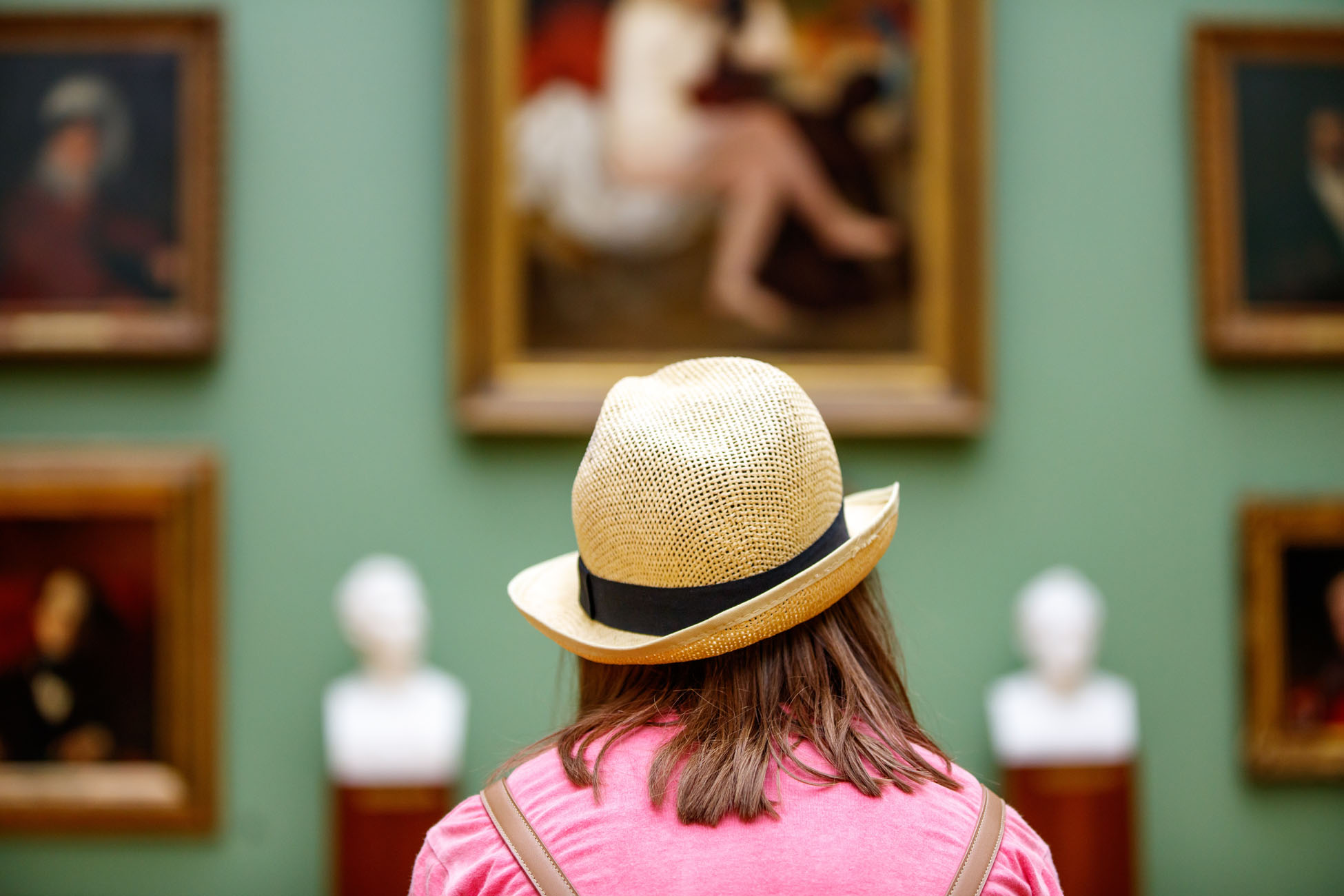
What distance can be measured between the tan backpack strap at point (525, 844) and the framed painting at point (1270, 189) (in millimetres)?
3872

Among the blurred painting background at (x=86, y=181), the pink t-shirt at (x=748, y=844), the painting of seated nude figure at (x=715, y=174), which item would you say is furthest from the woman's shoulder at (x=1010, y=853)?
the blurred painting background at (x=86, y=181)

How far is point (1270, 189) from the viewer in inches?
173

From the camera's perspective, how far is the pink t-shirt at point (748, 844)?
1290 millimetres

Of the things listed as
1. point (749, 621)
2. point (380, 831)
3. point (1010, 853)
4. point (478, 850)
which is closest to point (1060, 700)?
point (380, 831)

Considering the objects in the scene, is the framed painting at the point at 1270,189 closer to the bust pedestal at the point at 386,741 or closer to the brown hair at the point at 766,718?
the bust pedestal at the point at 386,741

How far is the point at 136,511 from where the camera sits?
4.28 m

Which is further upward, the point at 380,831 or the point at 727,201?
the point at 727,201

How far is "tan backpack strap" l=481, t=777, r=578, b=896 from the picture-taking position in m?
1.34

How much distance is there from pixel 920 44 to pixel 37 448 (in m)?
3.84

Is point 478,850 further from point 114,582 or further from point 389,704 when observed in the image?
point 114,582

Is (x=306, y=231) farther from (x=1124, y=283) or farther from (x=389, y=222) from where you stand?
(x=1124, y=283)

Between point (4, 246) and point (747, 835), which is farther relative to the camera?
point (4, 246)

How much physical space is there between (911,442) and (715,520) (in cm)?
306

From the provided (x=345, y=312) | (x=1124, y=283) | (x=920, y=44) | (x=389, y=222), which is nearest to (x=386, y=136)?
(x=389, y=222)
